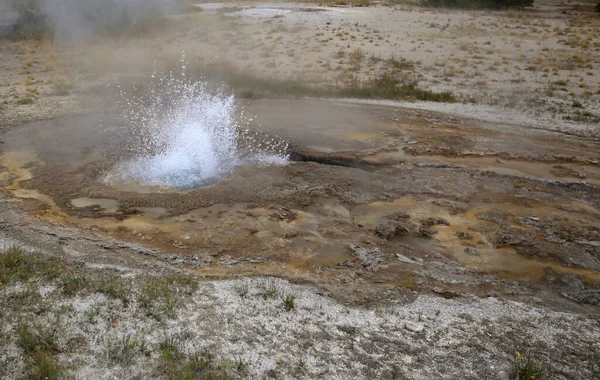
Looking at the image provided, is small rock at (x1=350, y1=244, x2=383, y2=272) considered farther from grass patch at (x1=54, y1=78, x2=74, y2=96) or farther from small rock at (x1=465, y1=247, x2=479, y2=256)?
grass patch at (x1=54, y1=78, x2=74, y2=96)

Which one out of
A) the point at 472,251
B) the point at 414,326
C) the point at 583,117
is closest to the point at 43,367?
the point at 414,326

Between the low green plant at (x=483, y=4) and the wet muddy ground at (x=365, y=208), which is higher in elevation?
the low green plant at (x=483, y=4)

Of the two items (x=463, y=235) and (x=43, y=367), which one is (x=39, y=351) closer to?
(x=43, y=367)

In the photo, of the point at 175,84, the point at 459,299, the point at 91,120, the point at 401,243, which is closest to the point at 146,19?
the point at 175,84

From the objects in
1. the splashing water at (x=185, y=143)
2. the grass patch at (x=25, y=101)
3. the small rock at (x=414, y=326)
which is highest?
the grass patch at (x=25, y=101)

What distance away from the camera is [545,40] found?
1491 centimetres

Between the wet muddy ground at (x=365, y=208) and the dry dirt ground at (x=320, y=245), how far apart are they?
23mm

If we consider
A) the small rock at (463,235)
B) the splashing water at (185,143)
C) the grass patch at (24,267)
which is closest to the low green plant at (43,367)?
the grass patch at (24,267)

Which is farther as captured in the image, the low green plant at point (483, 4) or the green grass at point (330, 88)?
the low green plant at point (483, 4)

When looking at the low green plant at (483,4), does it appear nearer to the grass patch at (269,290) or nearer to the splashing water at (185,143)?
the splashing water at (185,143)

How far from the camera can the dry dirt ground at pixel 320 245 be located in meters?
2.79

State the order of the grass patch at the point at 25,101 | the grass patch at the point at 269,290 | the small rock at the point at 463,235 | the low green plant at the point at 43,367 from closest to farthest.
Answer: the low green plant at the point at 43,367
the grass patch at the point at 269,290
the small rock at the point at 463,235
the grass patch at the point at 25,101

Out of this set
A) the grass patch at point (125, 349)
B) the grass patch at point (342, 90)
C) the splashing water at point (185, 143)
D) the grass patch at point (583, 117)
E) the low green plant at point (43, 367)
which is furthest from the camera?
the grass patch at point (342, 90)

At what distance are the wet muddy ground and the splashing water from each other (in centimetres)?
25
